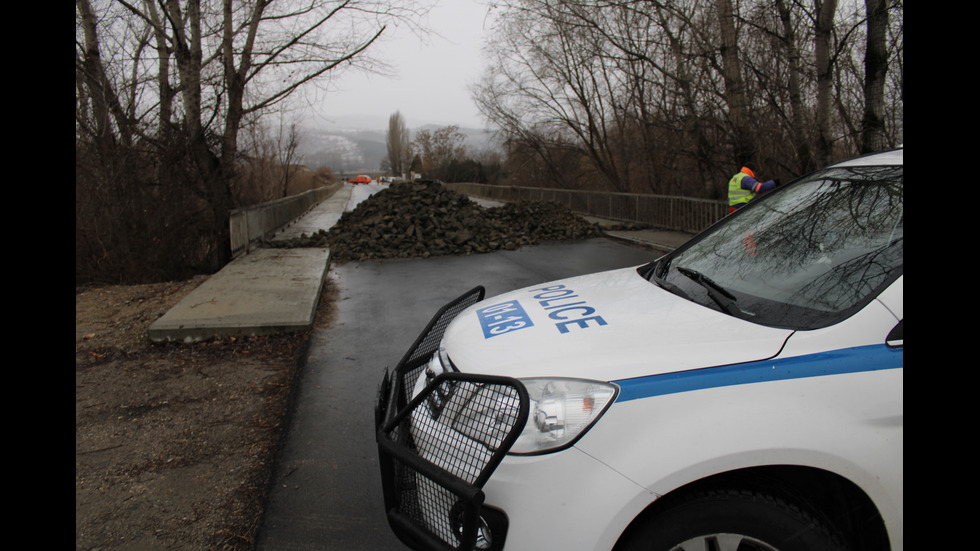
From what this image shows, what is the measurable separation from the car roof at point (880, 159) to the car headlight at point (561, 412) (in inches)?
71.1

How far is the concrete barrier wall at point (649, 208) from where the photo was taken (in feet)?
49.8

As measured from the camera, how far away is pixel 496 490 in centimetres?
188

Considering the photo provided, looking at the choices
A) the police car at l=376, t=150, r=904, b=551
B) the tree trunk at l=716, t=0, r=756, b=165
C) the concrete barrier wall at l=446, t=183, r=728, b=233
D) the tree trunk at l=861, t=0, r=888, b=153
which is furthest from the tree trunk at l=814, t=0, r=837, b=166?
the police car at l=376, t=150, r=904, b=551

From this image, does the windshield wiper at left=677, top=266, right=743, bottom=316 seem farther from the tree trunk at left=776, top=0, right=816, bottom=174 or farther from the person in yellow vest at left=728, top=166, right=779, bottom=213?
the tree trunk at left=776, top=0, right=816, bottom=174

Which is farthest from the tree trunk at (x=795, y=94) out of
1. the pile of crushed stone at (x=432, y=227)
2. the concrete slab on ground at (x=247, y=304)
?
the concrete slab on ground at (x=247, y=304)

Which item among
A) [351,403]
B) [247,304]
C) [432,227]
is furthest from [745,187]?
[432,227]

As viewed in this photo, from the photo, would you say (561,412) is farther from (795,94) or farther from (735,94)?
(735,94)

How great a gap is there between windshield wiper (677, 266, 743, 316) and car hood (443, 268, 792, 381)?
0.09 m

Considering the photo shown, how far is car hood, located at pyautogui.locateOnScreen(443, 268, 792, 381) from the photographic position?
1.94 meters

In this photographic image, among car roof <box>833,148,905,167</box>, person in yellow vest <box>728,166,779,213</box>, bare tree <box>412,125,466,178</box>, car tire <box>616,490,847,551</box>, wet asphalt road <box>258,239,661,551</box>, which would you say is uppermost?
bare tree <box>412,125,466,178</box>

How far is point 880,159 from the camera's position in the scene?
271cm
